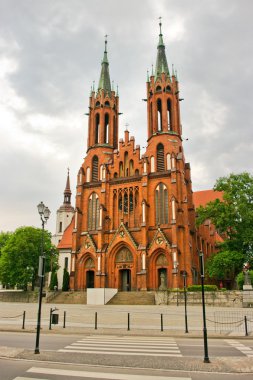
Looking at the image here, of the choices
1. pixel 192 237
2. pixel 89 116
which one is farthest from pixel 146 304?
pixel 89 116

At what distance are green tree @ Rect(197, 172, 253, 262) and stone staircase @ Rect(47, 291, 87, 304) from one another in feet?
59.6

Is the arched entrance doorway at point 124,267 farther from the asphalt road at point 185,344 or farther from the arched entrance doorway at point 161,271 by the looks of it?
the asphalt road at point 185,344

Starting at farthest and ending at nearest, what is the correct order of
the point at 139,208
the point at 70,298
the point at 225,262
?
the point at 139,208, the point at 70,298, the point at 225,262

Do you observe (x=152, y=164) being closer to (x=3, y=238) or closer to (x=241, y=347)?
(x=3, y=238)

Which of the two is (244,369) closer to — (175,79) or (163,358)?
(163,358)

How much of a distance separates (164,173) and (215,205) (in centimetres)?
789

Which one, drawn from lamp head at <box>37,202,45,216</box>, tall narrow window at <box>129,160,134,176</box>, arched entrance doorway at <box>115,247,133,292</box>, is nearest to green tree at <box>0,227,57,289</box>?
arched entrance doorway at <box>115,247,133,292</box>

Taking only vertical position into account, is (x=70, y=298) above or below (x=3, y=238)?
below

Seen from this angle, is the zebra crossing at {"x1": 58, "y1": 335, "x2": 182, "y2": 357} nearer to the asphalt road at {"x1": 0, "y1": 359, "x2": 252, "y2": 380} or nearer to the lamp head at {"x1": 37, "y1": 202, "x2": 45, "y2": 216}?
the asphalt road at {"x1": 0, "y1": 359, "x2": 252, "y2": 380}

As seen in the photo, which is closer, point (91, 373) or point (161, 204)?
point (91, 373)

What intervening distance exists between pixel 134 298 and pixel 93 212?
15.4m

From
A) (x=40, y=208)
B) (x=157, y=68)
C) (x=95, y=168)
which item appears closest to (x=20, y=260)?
(x=95, y=168)

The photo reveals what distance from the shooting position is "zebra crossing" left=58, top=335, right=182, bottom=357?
10.6 metres

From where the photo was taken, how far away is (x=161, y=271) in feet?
139
